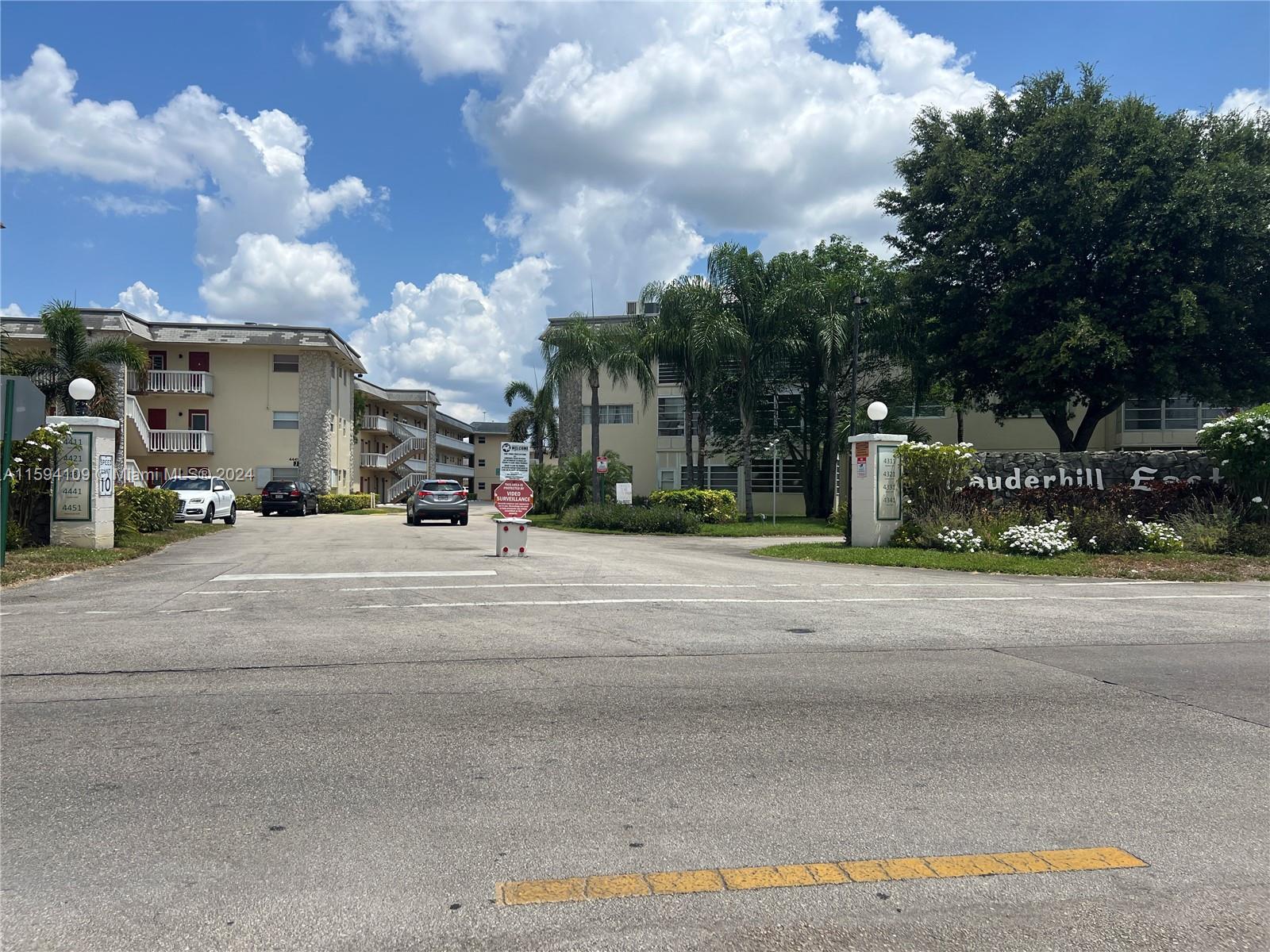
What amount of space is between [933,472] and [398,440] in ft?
172

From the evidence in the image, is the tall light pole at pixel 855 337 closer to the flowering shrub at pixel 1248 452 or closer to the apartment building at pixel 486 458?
the flowering shrub at pixel 1248 452

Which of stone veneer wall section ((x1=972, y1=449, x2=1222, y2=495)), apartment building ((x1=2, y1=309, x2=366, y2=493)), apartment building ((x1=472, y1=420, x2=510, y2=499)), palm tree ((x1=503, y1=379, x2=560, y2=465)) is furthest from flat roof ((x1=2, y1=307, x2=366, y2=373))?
apartment building ((x1=472, y1=420, x2=510, y2=499))

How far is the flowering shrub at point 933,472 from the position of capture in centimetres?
1986

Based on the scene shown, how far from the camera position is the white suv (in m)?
30.0

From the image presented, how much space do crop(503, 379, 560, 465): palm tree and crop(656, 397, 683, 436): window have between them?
17.7ft

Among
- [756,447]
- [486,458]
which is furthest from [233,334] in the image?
[486,458]

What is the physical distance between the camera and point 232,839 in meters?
3.93

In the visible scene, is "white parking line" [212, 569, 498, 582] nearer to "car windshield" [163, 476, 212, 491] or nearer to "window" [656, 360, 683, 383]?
"car windshield" [163, 476, 212, 491]

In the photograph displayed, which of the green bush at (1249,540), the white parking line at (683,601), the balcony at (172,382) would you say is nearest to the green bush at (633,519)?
the green bush at (1249,540)

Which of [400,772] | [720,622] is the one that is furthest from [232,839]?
[720,622]

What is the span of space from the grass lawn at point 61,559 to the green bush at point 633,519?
44.4ft

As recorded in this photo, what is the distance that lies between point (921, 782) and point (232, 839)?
11.4 feet

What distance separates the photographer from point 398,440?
6606 cm

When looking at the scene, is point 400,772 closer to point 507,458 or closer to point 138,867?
point 138,867
